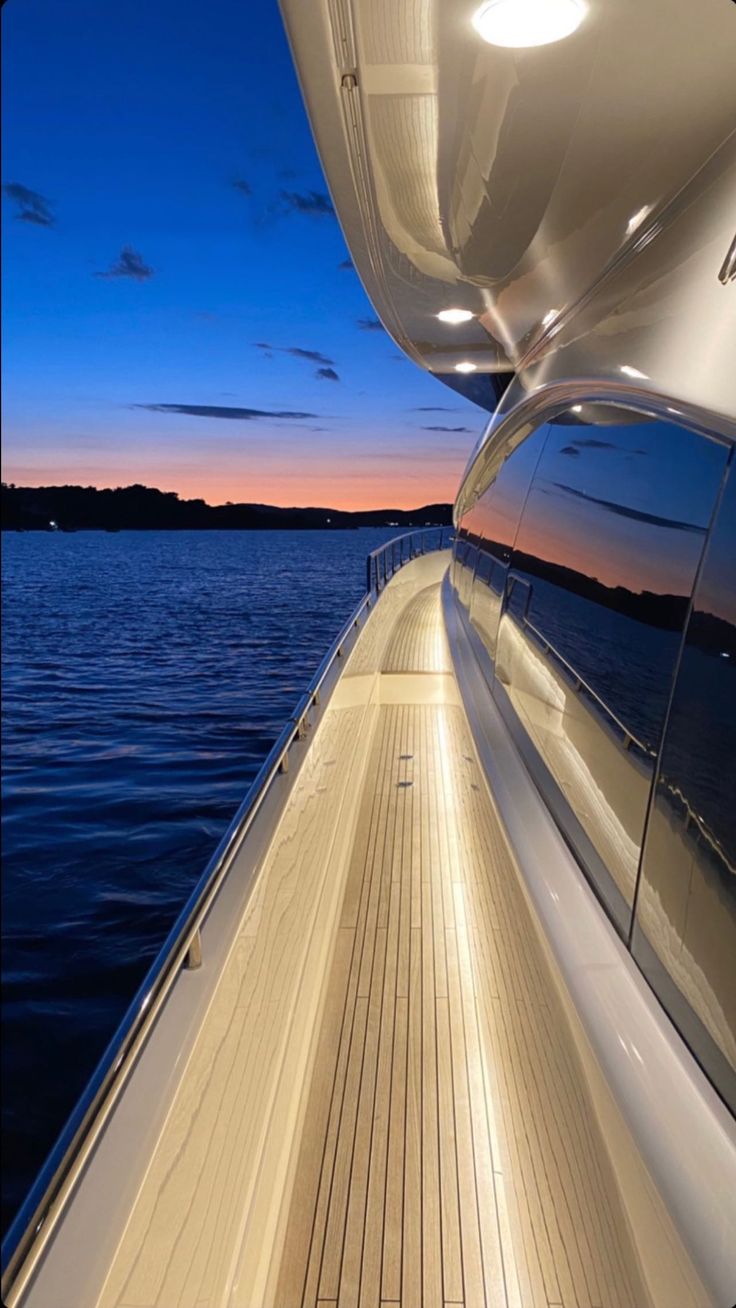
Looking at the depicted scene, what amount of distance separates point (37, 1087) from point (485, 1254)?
459 cm

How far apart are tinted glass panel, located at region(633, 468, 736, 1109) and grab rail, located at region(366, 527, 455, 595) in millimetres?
6814

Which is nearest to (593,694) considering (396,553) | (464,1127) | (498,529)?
(464,1127)

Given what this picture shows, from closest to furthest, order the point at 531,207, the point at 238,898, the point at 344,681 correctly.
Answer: the point at 531,207, the point at 238,898, the point at 344,681

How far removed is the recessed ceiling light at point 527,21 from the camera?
1.03 m

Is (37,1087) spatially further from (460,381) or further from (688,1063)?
(688,1063)

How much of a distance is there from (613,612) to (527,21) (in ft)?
2.48

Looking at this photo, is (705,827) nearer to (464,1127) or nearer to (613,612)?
(613,612)

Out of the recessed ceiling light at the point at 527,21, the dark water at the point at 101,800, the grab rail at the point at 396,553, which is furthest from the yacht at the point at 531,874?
the grab rail at the point at 396,553

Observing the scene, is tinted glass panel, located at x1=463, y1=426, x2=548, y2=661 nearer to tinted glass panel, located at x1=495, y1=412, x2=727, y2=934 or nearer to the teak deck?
tinted glass panel, located at x1=495, y1=412, x2=727, y2=934

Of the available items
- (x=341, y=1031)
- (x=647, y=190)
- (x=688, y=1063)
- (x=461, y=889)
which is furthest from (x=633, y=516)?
(x=461, y=889)

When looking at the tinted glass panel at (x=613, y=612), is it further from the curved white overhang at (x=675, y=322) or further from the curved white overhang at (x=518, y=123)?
the curved white overhang at (x=518, y=123)

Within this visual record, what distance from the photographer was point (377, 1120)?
2.11 m

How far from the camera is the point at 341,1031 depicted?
244cm

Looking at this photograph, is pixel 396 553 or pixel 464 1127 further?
pixel 396 553
